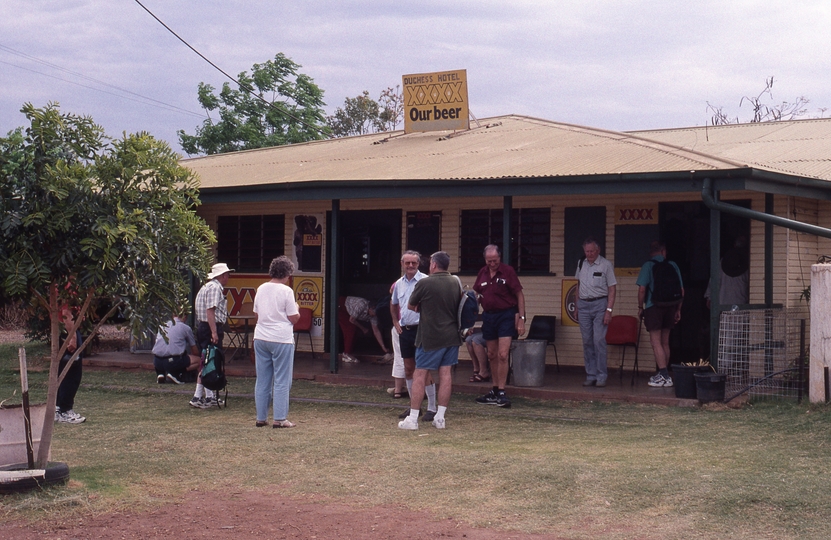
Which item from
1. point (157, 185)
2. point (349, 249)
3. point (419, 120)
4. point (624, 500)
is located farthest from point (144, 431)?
point (419, 120)

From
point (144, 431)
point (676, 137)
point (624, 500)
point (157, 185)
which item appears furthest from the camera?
point (676, 137)

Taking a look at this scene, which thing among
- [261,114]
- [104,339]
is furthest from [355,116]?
[104,339]

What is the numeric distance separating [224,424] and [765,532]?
544cm

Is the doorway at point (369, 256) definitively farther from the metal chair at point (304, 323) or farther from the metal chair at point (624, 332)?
the metal chair at point (624, 332)

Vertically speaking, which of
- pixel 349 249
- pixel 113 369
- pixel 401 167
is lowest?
pixel 113 369

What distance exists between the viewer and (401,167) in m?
13.0

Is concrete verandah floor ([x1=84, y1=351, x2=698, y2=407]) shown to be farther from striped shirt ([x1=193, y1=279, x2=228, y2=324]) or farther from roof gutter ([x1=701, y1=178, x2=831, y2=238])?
striped shirt ([x1=193, y1=279, x2=228, y2=324])

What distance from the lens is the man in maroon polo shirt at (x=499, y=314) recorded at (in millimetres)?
10250

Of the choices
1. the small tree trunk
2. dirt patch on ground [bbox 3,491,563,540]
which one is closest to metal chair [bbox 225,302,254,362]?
the small tree trunk

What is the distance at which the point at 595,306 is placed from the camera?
446 inches

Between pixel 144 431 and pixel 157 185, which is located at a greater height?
pixel 157 185

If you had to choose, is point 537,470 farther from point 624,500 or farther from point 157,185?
point 157,185

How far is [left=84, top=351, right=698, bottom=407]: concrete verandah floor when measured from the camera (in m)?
10.6

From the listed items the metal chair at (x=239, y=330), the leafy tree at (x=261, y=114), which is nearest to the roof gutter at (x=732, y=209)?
the metal chair at (x=239, y=330)
